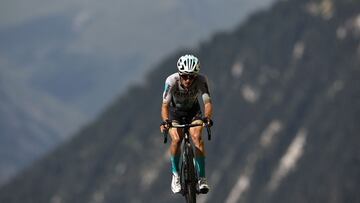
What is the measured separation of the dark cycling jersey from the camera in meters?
32.0

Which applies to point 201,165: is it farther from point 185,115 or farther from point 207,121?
point 207,121

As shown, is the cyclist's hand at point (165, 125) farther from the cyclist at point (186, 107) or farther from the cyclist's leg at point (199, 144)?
the cyclist's leg at point (199, 144)

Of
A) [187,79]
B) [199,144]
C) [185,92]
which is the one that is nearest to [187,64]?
[187,79]

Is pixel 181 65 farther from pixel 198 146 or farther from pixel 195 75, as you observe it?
pixel 198 146

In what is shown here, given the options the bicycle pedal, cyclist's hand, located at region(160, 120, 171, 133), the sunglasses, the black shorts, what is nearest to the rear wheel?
the bicycle pedal

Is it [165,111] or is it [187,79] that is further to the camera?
[165,111]

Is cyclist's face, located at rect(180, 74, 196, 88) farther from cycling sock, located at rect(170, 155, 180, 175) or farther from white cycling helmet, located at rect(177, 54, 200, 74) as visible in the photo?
cycling sock, located at rect(170, 155, 180, 175)

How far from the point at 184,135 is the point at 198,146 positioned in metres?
0.92

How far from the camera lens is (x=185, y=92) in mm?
32188

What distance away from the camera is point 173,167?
3344 cm

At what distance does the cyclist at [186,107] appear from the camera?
31.6 m

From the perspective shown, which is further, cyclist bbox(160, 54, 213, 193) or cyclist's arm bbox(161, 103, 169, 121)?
cyclist's arm bbox(161, 103, 169, 121)

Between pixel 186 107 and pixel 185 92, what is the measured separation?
2.47 ft

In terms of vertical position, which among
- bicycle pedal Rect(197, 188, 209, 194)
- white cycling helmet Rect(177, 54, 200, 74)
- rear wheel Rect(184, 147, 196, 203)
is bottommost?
bicycle pedal Rect(197, 188, 209, 194)
